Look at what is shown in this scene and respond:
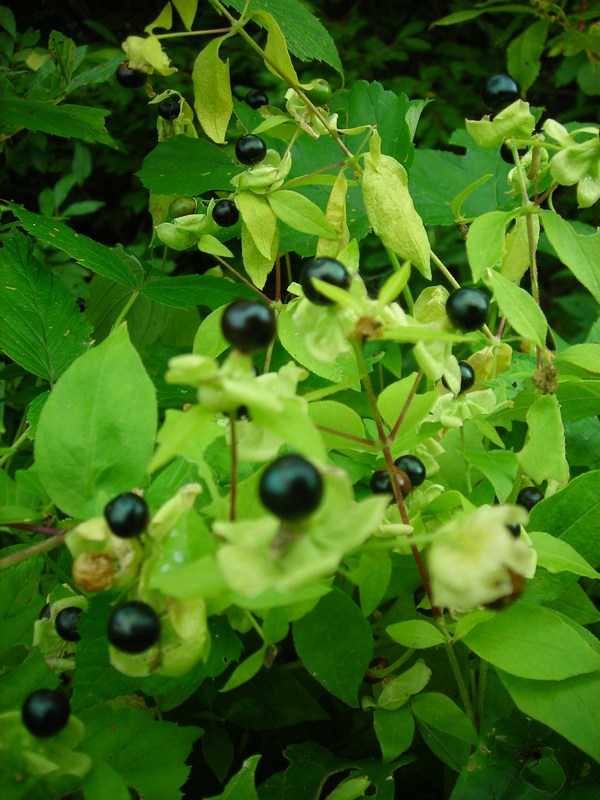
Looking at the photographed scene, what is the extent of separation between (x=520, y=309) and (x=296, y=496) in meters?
0.29

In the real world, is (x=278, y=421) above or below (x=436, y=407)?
above

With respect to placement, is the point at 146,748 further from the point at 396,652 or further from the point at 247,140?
the point at 247,140

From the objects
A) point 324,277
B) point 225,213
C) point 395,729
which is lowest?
point 395,729

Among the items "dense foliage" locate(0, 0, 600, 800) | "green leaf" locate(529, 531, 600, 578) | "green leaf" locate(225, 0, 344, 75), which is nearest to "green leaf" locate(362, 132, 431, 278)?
"dense foliage" locate(0, 0, 600, 800)

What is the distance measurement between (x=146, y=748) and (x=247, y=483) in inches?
8.1

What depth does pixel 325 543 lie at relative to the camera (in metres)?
0.32

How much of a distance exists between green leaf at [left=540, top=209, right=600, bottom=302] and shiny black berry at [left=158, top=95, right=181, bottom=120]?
0.43m

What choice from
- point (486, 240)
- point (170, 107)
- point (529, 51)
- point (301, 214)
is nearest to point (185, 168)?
point (170, 107)

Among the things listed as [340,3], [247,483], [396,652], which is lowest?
[396,652]

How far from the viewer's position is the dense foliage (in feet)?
1.16

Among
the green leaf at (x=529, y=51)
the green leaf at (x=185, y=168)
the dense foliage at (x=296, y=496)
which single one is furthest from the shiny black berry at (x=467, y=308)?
the green leaf at (x=529, y=51)

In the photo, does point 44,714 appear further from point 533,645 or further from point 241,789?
point 533,645

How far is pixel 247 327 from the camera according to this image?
0.35 meters

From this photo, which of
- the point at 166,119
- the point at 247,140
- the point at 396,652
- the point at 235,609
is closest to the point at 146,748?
the point at 235,609
